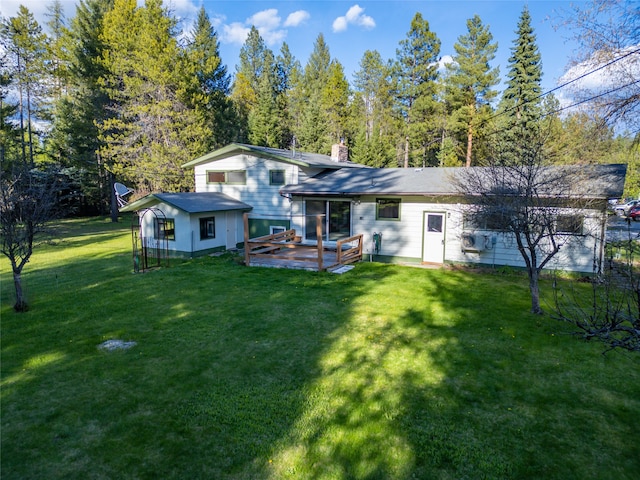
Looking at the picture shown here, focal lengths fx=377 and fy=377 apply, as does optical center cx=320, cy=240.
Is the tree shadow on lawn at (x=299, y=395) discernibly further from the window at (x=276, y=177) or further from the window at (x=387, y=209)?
the window at (x=276, y=177)

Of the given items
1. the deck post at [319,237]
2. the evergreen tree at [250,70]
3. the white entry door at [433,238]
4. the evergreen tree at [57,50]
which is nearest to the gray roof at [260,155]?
the deck post at [319,237]

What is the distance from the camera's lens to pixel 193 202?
45.8 feet

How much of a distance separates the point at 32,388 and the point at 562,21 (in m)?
12.7

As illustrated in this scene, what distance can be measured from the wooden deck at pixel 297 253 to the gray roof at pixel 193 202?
2.06 m

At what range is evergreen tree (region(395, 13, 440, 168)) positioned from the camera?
3134 cm

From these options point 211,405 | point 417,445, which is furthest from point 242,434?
point 417,445

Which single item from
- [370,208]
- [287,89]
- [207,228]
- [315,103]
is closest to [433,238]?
[370,208]

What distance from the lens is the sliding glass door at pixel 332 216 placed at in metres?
13.8

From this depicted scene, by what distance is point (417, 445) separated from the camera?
12.0 feet

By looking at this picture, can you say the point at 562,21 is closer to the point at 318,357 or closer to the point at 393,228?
the point at 393,228

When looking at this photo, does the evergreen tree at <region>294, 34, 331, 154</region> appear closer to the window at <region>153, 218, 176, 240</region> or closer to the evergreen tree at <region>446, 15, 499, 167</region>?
the evergreen tree at <region>446, 15, 499, 167</region>

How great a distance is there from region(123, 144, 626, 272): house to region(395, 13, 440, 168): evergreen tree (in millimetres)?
17385

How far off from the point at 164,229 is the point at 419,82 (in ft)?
89.3

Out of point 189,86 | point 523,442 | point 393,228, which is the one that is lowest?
point 523,442
